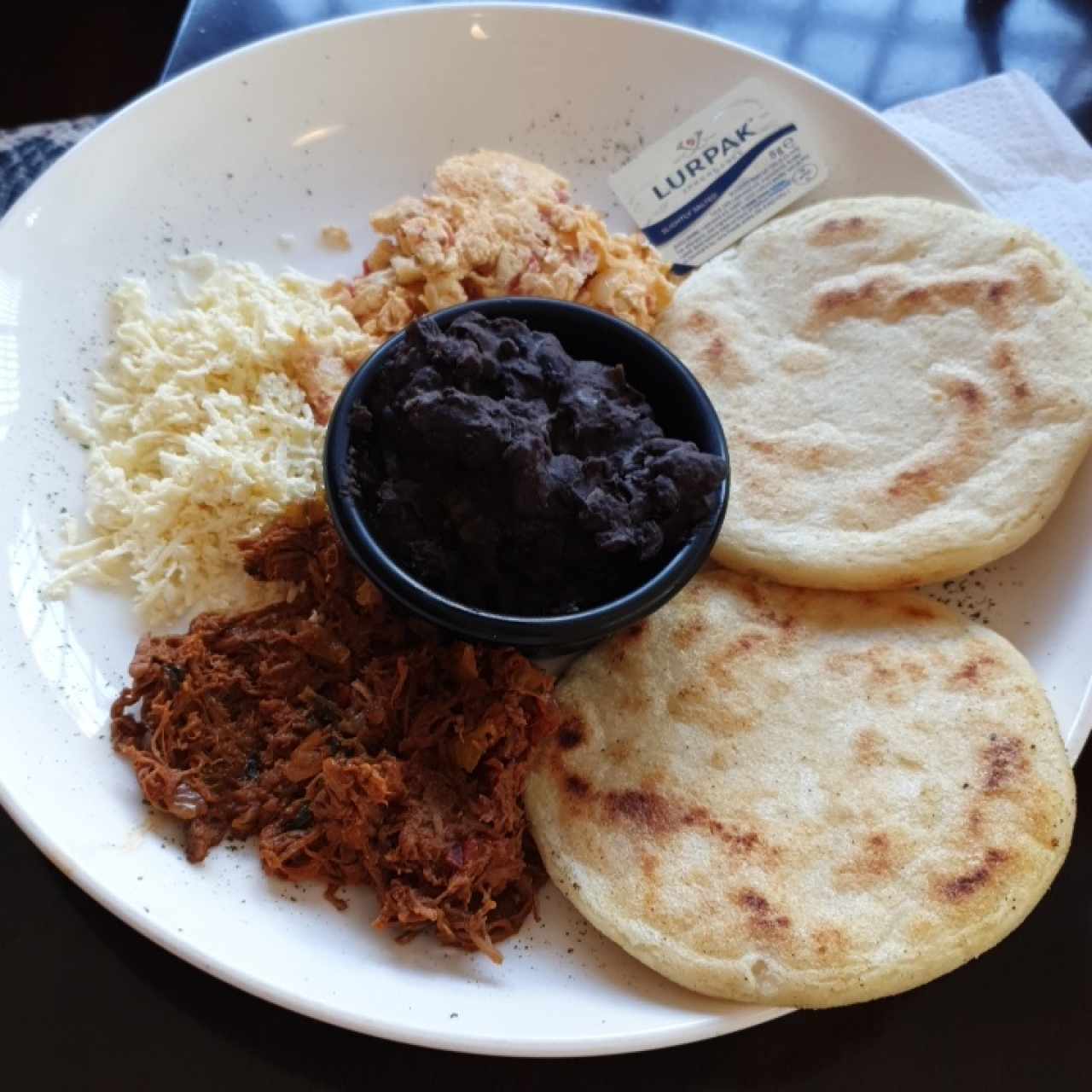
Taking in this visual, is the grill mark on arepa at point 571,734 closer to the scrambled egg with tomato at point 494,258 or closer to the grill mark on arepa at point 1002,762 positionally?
the grill mark on arepa at point 1002,762

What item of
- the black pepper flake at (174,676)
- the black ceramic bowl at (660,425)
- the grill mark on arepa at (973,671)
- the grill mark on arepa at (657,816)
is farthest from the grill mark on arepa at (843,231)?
the black pepper flake at (174,676)

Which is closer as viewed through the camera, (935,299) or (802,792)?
(802,792)

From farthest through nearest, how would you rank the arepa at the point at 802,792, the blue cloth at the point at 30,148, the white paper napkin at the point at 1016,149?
the blue cloth at the point at 30,148 → the white paper napkin at the point at 1016,149 → the arepa at the point at 802,792

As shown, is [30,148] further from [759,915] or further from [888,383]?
[759,915]

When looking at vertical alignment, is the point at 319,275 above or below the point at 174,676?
above

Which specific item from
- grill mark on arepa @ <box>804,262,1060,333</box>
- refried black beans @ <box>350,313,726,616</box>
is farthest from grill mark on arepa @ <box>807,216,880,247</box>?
refried black beans @ <box>350,313,726,616</box>

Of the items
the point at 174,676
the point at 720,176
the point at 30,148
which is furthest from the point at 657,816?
the point at 30,148
